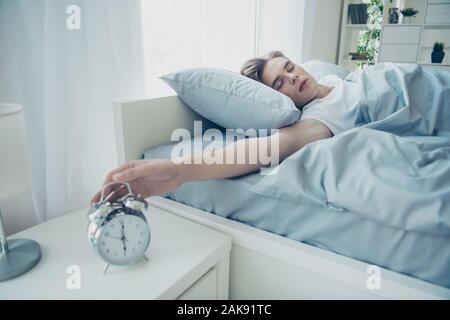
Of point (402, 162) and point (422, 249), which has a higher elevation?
point (402, 162)

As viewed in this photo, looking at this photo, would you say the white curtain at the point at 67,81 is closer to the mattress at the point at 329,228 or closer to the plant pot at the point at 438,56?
the mattress at the point at 329,228

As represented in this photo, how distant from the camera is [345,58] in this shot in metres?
3.13

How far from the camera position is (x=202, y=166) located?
0.74 meters

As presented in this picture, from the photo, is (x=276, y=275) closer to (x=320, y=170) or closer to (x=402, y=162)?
(x=320, y=170)

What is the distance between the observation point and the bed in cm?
59

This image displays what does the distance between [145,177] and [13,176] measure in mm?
240

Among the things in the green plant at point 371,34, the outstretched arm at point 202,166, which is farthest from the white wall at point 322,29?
the outstretched arm at point 202,166

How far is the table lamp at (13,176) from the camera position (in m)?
0.59

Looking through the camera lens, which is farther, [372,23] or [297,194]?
[372,23]

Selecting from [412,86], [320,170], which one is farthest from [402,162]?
[412,86]

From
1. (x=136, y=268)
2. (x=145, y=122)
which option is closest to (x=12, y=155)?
(x=136, y=268)

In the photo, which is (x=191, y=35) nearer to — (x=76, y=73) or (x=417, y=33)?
(x=76, y=73)
